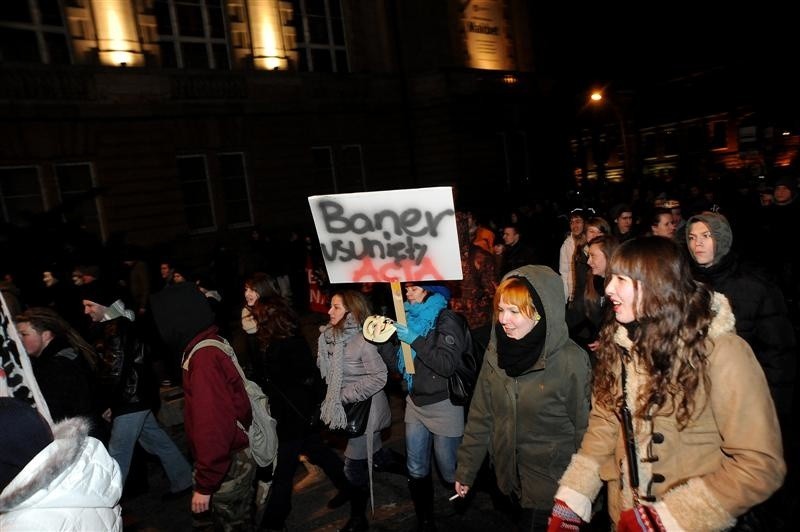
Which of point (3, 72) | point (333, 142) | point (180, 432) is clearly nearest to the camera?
point (180, 432)

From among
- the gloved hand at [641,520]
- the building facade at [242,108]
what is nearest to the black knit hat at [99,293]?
the gloved hand at [641,520]

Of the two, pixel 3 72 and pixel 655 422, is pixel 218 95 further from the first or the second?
pixel 655 422

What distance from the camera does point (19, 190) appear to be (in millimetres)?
13516

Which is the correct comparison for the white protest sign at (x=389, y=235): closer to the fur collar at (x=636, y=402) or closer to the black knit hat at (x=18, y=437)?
the fur collar at (x=636, y=402)

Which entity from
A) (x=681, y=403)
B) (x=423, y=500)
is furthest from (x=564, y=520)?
(x=423, y=500)

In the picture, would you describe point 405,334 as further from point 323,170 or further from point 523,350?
point 323,170

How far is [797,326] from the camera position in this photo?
19.6ft

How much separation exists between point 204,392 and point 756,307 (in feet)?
10.8

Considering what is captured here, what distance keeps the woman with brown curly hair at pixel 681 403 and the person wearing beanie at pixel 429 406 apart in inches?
54.2

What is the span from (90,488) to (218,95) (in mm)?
16324

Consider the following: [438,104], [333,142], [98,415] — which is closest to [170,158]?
[333,142]

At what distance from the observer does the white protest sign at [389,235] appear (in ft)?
10.2

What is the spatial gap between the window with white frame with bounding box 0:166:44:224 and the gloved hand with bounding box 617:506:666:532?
1497 centimetres

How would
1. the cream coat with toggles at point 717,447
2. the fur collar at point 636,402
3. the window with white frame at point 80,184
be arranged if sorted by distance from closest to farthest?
1. the cream coat with toggles at point 717,447
2. the fur collar at point 636,402
3. the window with white frame at point 80,184
